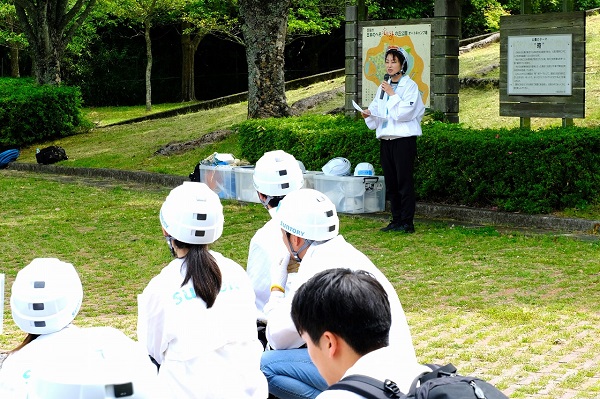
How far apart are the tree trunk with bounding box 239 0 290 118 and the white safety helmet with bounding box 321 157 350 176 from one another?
4.92 meters

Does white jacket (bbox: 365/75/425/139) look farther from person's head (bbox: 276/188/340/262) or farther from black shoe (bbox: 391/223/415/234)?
person's head (bbox: 276/188/340/262)

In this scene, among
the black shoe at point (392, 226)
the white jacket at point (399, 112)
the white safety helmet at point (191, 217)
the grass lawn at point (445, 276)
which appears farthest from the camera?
the black shoe at point (392, 226)

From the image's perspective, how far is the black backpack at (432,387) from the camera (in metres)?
2.67

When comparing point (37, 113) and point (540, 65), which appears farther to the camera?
point (37, 113)

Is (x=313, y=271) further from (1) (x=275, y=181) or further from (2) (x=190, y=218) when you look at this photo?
(1) (x=275, y=181)

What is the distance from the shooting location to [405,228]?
38.8 ft

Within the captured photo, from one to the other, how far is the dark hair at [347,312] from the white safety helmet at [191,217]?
142 centimetres

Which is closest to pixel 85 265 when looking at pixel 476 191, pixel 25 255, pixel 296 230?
pixel 25 255

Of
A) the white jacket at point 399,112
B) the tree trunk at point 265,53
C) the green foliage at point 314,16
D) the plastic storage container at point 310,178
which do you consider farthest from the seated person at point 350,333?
the green foliage at point 314,16

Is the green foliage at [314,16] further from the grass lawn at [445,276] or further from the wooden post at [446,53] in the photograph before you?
the wooden post at [446,53]

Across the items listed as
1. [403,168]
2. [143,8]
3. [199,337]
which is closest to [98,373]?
[199,337]

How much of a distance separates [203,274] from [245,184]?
1001 cm

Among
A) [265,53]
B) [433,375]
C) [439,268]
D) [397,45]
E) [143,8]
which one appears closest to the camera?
[433,375]

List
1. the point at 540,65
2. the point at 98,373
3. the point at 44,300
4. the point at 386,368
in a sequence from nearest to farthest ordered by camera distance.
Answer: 1. the point at 98,373
2. the point at 386,368
3. the point at 44,300
4. the point at 540,65
